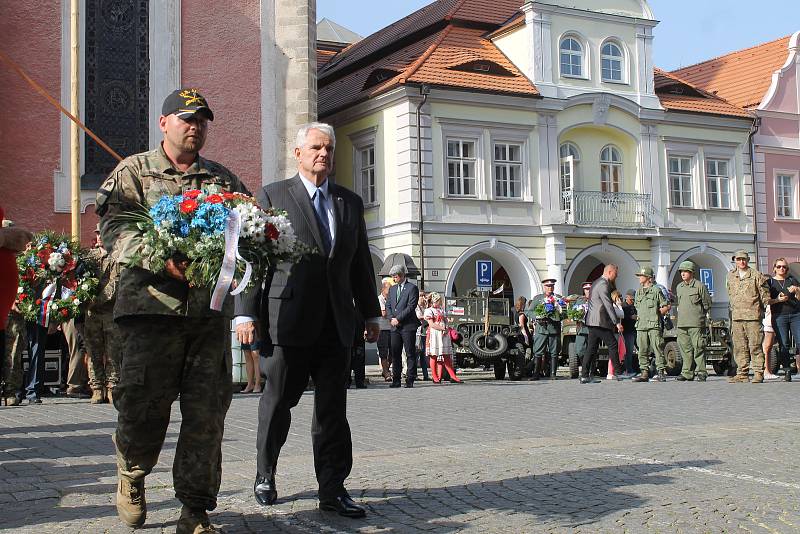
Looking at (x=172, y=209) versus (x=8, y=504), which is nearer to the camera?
(x=172, y=209)

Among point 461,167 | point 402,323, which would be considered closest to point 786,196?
point 461,167

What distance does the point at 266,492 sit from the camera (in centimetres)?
557

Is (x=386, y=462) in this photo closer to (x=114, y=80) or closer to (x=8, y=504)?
(x=8, y=504)

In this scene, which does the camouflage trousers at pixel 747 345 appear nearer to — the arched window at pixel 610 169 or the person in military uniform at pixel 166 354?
the person in military uniform at pixel 166 354

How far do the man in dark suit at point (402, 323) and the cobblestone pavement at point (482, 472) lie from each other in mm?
5144

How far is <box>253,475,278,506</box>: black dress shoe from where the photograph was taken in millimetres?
5570

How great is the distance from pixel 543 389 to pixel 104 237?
38.0ft

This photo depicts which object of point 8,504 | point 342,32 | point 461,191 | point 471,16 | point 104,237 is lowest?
point 8,504

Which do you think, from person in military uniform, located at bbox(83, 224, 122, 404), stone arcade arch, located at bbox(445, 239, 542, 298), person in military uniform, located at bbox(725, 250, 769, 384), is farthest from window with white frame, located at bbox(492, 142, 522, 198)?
person in military uniform, located at bbox(83, 224, 122, 404)

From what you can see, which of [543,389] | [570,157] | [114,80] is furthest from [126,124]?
[570,157]

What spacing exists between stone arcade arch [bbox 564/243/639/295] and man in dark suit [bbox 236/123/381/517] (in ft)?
94.3

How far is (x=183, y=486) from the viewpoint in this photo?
15.7 feet

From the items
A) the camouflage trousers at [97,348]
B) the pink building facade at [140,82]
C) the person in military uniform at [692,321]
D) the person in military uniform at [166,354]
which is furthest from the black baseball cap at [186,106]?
the pink building facade at [140,82]

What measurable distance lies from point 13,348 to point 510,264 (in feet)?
77.0
